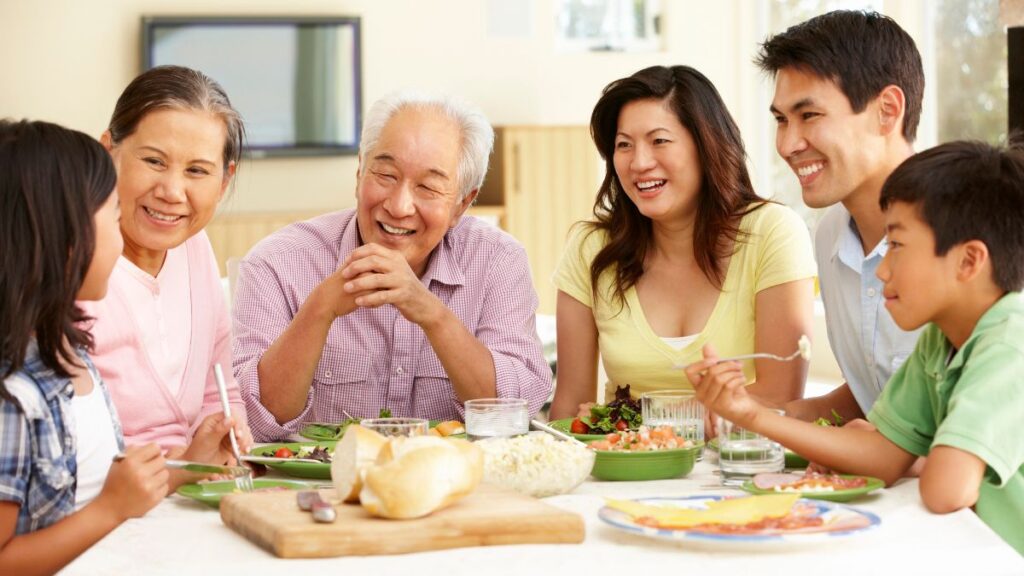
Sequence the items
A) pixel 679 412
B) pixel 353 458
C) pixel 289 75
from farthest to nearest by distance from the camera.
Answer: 1. pixel 289 75
2. pixel 679 412
3. pixel 353 458

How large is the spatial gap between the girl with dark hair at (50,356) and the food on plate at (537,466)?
411mm

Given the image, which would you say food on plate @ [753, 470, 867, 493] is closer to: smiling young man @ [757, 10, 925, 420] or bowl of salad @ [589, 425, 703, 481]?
bowl of salad @ [589, 425, 703, 481]

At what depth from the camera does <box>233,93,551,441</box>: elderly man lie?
2439mm

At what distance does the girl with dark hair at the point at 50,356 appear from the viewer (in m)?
1.54


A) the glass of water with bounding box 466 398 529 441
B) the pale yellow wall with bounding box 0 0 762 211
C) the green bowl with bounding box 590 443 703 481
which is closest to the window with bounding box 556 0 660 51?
the pale yellow wall with bounding box 0 0 762 211

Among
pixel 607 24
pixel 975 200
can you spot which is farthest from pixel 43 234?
pixel 607 24

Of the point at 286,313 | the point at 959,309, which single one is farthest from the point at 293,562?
the point at 286,313

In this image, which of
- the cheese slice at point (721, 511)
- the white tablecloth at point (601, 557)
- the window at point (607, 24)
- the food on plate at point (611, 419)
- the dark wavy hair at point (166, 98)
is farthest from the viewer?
the window at point (607, 24)

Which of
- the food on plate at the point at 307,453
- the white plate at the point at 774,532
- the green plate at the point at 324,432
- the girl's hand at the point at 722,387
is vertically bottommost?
the green plate at the point at 324,432

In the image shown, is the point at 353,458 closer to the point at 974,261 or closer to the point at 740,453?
the point at 740,453

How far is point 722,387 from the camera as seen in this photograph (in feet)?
5.51

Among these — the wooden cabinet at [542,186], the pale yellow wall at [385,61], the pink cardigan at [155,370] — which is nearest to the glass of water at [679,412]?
the pink cardigan at [155,370]

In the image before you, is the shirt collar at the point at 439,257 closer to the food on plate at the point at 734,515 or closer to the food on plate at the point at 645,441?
the food on plate at the point at 645,441

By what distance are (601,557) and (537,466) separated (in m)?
0.30
